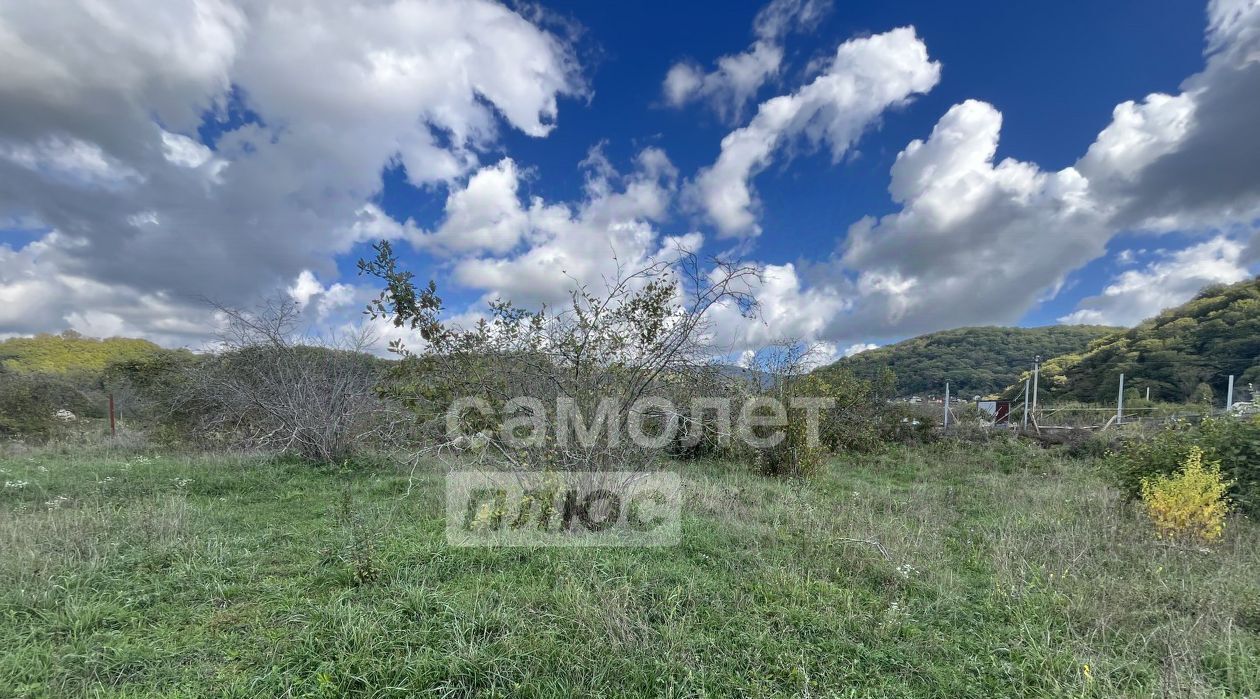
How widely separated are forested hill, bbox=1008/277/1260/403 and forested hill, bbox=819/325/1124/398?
2.64 meters

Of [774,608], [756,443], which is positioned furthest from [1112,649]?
[756,443]

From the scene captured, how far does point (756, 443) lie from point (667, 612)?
573 cm

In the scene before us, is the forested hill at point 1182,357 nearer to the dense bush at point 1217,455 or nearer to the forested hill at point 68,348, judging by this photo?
the dense bush at point 1217,455

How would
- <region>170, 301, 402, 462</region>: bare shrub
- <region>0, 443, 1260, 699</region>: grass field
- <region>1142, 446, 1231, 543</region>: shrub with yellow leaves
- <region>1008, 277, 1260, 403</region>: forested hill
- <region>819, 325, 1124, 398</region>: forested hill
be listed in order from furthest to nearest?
1. <region>819, 325, 1124, 398</region>: forested hill
2. <region>1008, 277, 1260, 403</region>: forested hill
3. <region>170, 301, 402, 462</region>: bare shrub
4. <region>1142, 446, 1231, 543</region>: shrub with yellow leaves
5. <region>0, 443, 1260, 699</region>: grass field

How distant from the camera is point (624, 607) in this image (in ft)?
9.02

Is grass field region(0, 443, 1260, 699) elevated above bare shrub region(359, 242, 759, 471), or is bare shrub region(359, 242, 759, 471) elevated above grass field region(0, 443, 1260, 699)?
bare shrub region(359, 242, 759, 471)

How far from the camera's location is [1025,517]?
4914mm

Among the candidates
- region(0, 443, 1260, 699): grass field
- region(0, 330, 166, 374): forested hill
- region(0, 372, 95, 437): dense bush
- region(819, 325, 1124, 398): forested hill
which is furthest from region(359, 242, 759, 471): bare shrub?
region(0, 330, 166, 374): forested hill

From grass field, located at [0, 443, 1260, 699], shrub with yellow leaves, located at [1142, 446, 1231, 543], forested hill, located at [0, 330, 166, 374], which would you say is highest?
forested hill, located at [0, 330, 166, 374]

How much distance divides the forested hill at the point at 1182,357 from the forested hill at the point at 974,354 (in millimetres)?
2637

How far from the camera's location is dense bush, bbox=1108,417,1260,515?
490 cm

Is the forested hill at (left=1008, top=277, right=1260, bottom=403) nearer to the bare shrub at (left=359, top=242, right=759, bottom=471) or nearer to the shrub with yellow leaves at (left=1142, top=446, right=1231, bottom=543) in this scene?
the shrub with yellow leaves at (left=1142, top=446, right=1231, bottom=543)

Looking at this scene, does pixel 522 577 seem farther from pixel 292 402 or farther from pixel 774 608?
pixel 292 402

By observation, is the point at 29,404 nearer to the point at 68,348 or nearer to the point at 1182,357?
the point at 68,348
